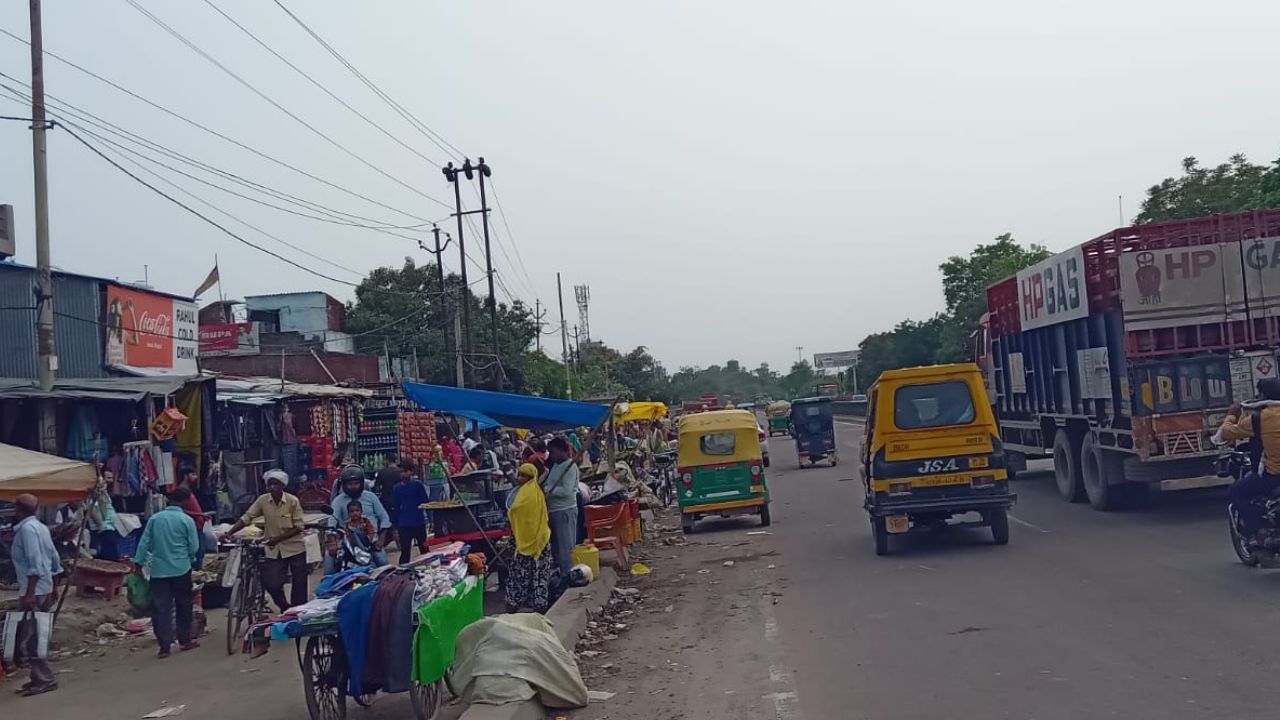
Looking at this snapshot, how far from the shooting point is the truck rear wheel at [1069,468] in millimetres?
17578

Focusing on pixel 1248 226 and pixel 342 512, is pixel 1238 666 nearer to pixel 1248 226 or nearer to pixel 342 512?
pixel 342 512

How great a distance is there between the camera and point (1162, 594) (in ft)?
31.6

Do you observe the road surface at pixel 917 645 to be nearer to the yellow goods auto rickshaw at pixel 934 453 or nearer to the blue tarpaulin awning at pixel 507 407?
the yellow goods auto rickshaw at pixel 934 453

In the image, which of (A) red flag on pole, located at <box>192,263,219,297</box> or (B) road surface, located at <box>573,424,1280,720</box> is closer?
(B) road surface, located at <box>573,424,1280,720</box>

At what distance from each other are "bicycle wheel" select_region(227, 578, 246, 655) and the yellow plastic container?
12.1 feet

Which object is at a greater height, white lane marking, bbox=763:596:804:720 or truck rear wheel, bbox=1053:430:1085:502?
truck rear wheel, bbox=1053:430:1085:502

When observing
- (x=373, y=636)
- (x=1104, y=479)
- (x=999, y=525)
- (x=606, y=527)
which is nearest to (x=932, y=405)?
(x=999, y=525)

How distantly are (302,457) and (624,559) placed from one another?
1092 centimetres

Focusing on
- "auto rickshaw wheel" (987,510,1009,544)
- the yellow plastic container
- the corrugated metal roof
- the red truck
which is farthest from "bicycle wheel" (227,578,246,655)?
the red truck

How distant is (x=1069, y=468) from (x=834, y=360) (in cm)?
10219

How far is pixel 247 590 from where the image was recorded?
11.4 metres

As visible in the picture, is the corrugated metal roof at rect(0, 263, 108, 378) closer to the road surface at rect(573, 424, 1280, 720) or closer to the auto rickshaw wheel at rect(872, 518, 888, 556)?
the road surface at rect(573, 424, 1280, 720)

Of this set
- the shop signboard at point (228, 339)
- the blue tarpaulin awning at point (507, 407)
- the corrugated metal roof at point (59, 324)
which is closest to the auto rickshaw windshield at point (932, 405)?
the blue tarpaulin awning at point (507, 407)

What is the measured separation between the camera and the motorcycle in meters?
9.84
